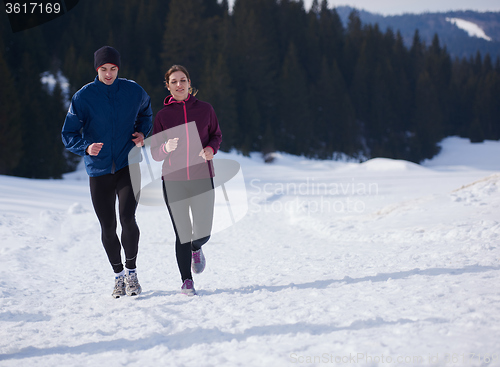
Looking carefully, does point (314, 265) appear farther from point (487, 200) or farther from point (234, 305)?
point (487, 200)

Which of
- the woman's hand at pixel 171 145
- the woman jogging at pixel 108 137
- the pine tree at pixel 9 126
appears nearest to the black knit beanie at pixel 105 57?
the woman jogging at pixel 108 137

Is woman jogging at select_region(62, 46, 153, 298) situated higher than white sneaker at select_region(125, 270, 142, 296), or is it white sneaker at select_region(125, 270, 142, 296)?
woman jogging at select_region(62, 46, 153, 298)

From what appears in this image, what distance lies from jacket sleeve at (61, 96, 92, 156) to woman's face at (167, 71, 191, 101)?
659mm

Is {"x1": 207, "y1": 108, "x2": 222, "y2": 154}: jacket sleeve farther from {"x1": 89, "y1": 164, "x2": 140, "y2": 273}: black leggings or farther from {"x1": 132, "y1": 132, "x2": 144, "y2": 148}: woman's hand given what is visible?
{"x1": 89, "y1": 164, "x2": 140, "y2": 273}: black leggings

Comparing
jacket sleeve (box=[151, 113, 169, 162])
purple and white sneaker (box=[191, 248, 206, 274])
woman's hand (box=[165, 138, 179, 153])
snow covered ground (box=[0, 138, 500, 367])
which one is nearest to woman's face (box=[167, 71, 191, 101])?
jacket sleeve (box=[151, 113, 169, 162])

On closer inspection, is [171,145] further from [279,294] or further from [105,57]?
[279,294]

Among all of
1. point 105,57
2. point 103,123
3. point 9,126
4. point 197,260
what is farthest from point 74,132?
point 9,126

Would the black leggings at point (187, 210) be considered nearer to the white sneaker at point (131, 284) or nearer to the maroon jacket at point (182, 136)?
the maroon jacket at point (182, 136)

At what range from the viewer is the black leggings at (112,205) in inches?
117

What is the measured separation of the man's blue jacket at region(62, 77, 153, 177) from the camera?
287cm

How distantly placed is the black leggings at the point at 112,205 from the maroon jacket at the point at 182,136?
26cm

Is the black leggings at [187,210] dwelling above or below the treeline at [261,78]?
below

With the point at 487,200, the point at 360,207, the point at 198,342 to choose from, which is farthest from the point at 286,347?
the point at 360,207

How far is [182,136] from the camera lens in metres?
3.02
